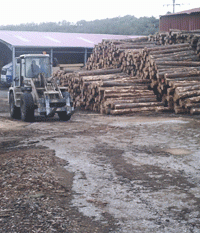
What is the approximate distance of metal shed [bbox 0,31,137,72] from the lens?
3019 centimetres

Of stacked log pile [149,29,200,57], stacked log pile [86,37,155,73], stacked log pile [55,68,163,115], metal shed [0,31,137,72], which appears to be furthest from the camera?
metal shed [0,31,137,72]

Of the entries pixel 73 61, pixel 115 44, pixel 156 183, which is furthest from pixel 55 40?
pixel 156 183

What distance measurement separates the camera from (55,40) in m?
33.4

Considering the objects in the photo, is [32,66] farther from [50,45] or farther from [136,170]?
[50,45]

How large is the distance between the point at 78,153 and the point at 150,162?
173 centimetres

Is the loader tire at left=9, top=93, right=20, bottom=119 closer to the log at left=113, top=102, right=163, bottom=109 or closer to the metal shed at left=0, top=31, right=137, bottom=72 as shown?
the log at left=113, top=102, right=163, bottom=109

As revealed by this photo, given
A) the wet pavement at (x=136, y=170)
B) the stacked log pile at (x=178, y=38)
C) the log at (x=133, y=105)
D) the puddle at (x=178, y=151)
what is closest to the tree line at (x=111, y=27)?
the stacked log pile at (x=178, y=38)

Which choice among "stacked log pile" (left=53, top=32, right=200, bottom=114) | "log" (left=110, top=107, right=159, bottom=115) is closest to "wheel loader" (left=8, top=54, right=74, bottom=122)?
"log" (left=110, top=107, right=159, bottom=115)

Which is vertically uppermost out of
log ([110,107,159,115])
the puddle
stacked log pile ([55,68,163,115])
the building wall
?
the building wall

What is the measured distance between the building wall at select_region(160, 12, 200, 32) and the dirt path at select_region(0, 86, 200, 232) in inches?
838

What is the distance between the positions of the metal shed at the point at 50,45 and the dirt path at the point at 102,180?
19.8m

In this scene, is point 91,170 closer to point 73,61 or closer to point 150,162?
point 150,162

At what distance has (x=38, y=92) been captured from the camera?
1410 cm

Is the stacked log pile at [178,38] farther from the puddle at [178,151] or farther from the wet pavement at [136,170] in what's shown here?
the puddle at [178,151]
